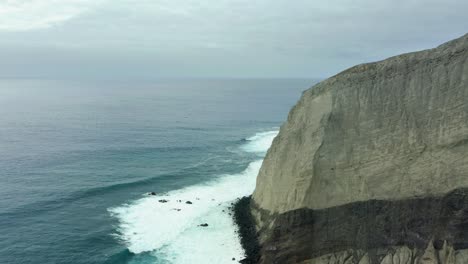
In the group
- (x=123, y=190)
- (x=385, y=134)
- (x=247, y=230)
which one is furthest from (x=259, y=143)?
(x=385, y=134)

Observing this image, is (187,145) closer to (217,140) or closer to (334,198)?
(217,140)

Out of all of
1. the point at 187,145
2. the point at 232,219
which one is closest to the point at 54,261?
the point at 232,219

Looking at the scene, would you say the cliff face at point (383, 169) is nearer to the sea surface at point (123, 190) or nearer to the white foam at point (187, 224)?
the white foam at point (187, 224)

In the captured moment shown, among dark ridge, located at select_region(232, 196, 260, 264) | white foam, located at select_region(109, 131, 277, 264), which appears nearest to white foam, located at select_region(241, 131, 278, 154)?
white foam, located at select_region(109, 131, 277, 264)

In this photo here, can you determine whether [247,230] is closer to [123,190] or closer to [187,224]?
[187,224]

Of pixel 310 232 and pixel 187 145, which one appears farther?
pixel 187 145
